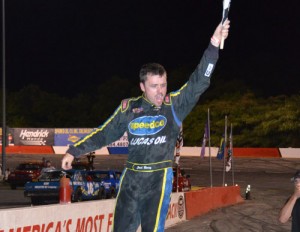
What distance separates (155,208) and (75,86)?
527 ft

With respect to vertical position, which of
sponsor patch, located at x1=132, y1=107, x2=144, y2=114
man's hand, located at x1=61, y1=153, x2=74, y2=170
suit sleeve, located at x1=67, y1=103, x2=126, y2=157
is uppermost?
sponsor patch, located at x1=132, y1=107, x2=144, y2=114

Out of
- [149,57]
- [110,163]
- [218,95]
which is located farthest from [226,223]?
[149,57]

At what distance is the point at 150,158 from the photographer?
5691mm

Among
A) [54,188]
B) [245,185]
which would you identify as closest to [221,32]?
[54,188]

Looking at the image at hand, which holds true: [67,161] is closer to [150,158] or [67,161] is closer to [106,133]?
[106,133]

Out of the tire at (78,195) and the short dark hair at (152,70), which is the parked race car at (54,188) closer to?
the tire at (78,195)

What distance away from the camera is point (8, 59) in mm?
172125

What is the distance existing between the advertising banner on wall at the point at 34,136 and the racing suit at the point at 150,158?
72.4m

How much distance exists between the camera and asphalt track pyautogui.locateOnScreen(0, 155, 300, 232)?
58.3 ft

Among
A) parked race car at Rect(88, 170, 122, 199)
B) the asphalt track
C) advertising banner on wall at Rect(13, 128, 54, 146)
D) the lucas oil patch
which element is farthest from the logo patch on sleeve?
advertising banner on wall at Rect(13, 128, 54, 146)

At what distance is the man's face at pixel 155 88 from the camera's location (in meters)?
5.63

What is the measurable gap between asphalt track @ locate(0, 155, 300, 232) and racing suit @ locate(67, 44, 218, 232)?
1112 centimetres

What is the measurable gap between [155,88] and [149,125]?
304 mm

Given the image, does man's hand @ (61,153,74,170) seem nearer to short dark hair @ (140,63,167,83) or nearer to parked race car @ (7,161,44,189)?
short dark hair @ (140,63,167,83)
